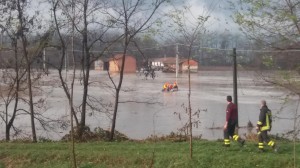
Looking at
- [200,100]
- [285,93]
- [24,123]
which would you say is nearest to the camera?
[285,93]

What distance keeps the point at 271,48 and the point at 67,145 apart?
747cm

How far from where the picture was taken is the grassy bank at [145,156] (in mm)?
11383

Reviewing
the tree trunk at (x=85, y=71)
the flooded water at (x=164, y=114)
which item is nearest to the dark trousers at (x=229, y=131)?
the flooded water at (x=164, y=114)

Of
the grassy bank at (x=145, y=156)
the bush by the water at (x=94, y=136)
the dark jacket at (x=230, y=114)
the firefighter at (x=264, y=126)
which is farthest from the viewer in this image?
the bush by the water at (x=94, y=136)

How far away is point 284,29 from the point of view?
15.1m

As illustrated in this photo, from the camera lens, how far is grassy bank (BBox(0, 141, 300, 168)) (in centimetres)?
1138

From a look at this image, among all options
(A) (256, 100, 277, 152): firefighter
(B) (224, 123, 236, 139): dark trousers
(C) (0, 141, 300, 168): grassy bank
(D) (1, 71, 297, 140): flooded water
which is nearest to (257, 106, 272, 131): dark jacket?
(A) (256, 100, 277, 152): firefighter

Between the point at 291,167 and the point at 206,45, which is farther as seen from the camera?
the point at 206,45

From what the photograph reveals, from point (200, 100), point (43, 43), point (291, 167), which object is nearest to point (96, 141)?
point (43, 43)

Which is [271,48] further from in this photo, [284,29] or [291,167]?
[291,167]

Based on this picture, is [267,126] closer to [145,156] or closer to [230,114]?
[230,114]

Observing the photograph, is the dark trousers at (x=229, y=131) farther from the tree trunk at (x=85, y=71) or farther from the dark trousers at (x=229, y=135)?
the tree trunk at (x=85, y=71)

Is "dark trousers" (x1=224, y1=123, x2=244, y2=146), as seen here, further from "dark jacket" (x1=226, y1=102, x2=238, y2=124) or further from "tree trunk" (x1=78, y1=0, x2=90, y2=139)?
"tree trunk" (x1=78, y1=0, x2=90, y2=139)

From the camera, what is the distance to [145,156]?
12.0m
